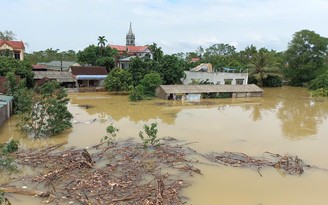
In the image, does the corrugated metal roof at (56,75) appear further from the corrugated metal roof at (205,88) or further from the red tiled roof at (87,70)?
the corrugated metal roof at (205,88)

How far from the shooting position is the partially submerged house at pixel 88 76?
113 feet

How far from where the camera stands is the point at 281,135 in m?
16.7

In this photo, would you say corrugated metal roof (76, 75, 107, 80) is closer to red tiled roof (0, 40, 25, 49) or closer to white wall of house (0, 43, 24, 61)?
white wall of house (0, 43, 24, 61)

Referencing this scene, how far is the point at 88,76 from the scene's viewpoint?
114ft

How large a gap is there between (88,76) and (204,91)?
1389cm

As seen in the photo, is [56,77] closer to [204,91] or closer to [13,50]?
[13,50]

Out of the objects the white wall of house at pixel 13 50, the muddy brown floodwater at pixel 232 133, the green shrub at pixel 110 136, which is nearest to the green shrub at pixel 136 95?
the muddy brown floodwater at pixel 232 133

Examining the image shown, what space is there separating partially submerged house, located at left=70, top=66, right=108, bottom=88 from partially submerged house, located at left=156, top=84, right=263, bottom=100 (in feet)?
31.5

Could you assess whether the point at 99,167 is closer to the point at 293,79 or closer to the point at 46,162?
the point at 46,162

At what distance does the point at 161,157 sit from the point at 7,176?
5573 millimetres

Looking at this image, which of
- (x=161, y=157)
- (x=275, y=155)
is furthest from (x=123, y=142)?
(x=275, y=155)

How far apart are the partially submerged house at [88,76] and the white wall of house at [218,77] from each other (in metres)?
10.2

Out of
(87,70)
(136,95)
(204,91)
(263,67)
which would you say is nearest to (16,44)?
(87,70)

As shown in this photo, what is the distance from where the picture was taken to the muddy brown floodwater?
377 inches
